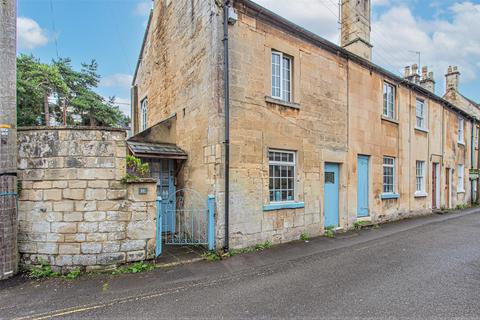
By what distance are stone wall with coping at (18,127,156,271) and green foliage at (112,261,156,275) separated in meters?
0.19

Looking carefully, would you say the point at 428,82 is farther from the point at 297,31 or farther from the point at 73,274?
the point at 73,274

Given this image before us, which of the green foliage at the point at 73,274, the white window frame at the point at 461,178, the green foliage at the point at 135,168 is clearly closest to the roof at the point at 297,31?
the green foliage at the point at 135,168

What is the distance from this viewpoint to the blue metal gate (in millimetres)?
6996

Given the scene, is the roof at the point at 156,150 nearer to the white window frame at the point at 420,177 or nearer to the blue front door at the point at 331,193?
the blue front door at the point at 331,193

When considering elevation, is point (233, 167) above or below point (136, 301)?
above

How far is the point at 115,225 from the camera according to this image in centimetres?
577

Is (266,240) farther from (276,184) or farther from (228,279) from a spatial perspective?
(228,279)

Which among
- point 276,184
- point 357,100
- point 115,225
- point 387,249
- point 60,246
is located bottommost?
point 387,249

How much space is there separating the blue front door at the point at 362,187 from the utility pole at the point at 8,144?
10.3 m

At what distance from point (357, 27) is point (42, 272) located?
543 inches

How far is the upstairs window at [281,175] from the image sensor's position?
823cm

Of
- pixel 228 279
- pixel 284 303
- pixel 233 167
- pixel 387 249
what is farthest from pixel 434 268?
pixel 233 167

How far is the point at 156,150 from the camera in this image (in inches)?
316

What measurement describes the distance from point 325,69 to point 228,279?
7490 millimetres
